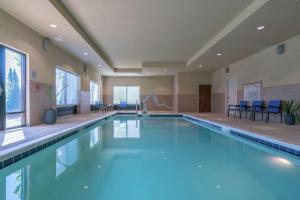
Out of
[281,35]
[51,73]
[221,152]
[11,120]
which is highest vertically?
[281,35]

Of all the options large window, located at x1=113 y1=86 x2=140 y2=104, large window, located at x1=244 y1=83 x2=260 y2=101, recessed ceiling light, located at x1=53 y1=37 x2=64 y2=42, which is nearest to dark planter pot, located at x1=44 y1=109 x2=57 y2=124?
recessed ceiling light, located at x1=53 y1=37 x2=64 y2=42

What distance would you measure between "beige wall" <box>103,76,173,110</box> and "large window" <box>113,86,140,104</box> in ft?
1.06

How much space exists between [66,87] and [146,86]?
7.66m

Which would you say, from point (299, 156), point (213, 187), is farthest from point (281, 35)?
point (213, 187)

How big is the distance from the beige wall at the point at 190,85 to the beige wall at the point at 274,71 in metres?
3.26

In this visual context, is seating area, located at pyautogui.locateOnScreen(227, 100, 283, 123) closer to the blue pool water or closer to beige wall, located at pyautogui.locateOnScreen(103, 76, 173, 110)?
the blue pool water

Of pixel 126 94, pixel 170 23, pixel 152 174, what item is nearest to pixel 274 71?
pixel 170 23

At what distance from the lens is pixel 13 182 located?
8.27ft

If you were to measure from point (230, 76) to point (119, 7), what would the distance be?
7.57 meters

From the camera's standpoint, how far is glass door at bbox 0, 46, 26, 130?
4.82m

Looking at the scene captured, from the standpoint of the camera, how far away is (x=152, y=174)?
2.81 m

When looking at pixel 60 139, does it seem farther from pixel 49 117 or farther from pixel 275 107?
pixel 275 107


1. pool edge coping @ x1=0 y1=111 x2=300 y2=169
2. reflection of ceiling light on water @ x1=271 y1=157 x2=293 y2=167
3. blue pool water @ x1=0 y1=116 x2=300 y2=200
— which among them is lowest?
reflection of ceiling light on water @ x1=271 y1=157 x2=293 y2=167

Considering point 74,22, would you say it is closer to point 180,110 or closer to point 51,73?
point 51,73
